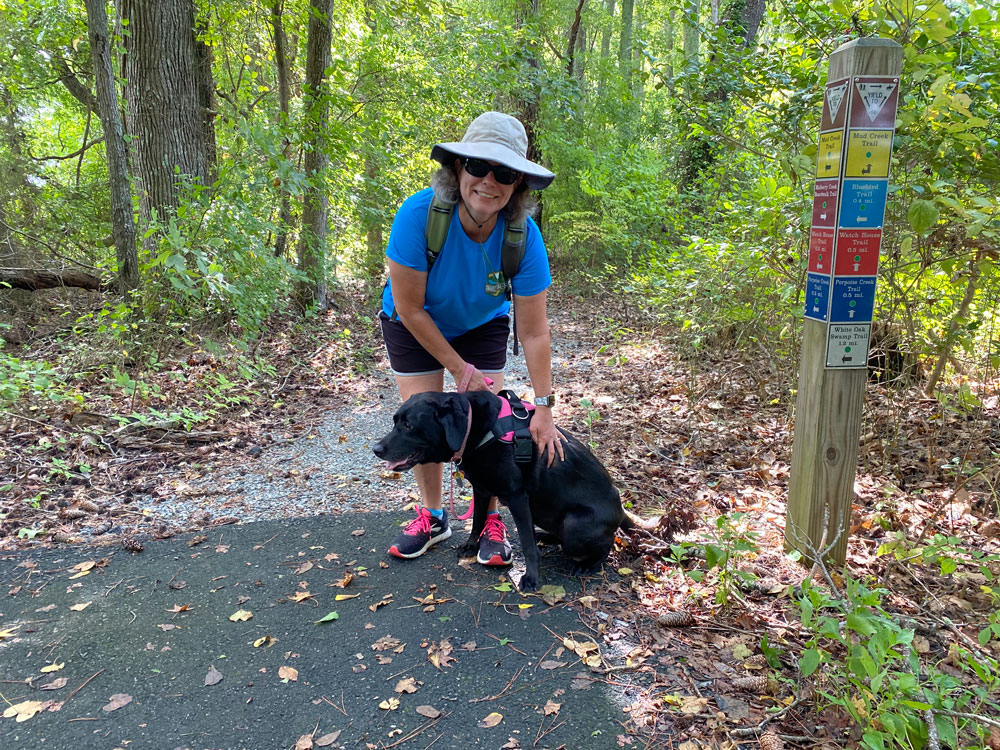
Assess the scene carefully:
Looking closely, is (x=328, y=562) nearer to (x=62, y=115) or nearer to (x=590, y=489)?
(x=590, y=489)

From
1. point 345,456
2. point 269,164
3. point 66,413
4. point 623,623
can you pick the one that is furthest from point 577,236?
point 623,623

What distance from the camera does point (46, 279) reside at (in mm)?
8164

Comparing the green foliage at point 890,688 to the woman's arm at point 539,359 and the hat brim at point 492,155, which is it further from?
the hat brim at point 492,155

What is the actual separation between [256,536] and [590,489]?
218 centimetres

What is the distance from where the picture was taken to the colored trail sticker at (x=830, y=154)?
8.38 ft

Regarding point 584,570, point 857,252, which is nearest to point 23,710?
point 584,570

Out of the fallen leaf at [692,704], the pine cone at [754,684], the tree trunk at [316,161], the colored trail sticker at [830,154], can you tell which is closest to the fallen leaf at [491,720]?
the fallen leaf at [692,704]

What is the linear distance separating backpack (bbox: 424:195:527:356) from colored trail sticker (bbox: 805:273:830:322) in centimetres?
138

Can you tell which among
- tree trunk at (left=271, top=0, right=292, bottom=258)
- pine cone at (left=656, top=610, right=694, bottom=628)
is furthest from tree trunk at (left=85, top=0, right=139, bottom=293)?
pine cone at (left=656, top=610, right=694, bottom=628)

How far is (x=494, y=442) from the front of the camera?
3111mm

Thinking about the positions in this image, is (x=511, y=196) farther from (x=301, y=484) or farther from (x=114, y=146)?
(x=114, y=146)

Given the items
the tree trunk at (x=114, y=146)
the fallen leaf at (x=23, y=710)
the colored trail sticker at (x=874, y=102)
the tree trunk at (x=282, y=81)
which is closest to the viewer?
the fallen leaf at (x=23, y=710)

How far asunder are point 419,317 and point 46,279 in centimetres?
774

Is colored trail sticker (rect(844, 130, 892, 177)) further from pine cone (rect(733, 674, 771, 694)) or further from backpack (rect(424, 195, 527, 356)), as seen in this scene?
pine cone (rect(733, 674, 771, 694))
